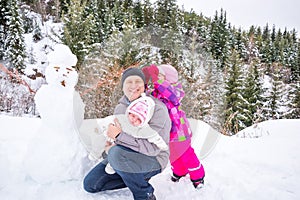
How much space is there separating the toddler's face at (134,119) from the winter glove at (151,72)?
36 cm

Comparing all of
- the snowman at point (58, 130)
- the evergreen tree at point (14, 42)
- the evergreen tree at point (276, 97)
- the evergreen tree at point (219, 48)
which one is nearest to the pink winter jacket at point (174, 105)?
the snowman at point (58, 130)

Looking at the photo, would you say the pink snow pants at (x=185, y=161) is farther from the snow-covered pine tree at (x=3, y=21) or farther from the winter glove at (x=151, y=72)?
the snow-covered pine tree at (x=3, y=21)

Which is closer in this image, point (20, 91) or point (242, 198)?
point (242, 198)

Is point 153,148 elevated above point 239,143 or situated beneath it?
elevated above

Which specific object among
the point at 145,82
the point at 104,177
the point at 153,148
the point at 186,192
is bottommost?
the point at 186,192

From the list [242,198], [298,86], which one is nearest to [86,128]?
[242,198]

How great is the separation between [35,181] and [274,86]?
22.5m

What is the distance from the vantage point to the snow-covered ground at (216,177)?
207cm

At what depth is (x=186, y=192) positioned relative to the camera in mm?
2213

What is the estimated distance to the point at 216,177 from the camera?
94.3 inches

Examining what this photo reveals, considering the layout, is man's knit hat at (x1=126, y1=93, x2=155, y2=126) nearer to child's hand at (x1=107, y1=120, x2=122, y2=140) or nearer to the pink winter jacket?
child's hand at (x1=107, y1=120, x2=122, y2=140)

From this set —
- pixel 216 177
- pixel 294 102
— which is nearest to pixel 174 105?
pixel 216 177

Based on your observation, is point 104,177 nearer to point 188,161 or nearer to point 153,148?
point 153,148

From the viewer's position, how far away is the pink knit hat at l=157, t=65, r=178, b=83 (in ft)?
6.73
